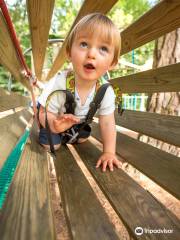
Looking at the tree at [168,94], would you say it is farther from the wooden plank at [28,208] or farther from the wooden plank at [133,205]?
the wooden plank at [28,208]

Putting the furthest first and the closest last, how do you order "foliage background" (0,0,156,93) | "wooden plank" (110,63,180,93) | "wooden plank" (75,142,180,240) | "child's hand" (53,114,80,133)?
"foliage background" (0,0,156,93) < "wooden plank" (110,63,180,93) < "child's hand" (53,114,80,133) < "wooden plank" (75,142,180,240)

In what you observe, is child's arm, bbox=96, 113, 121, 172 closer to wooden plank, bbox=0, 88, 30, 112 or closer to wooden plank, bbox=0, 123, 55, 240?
wooden plank, bbox=0, 123, 55, 240

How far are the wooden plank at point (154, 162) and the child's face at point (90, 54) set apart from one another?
54cm

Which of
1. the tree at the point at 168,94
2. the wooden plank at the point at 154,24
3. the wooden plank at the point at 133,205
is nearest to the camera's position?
the wooden plank at the point at 133,205

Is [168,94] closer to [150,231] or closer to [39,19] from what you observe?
[39,19]

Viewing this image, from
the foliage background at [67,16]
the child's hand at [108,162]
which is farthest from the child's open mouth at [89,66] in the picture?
the foliage background at [67,16]

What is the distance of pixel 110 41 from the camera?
1528 millimetres

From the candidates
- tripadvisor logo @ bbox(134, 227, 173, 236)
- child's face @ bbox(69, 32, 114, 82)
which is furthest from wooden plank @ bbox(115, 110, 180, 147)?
tripadvisor logo @ bbox(134, 227, 173, 236)


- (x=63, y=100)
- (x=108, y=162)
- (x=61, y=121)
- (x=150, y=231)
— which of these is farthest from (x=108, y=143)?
(x=150, y=231)

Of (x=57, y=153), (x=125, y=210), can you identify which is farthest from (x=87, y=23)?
(x=125, y=210)

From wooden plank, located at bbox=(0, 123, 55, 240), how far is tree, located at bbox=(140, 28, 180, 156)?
92.7 inches

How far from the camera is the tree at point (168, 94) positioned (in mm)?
3250

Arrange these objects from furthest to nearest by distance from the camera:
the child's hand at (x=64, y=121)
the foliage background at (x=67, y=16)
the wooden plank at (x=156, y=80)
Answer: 1. the foliage background at (x=67, y=16)
2. the wooden plank at (x=156, y=80)
3. the child's hand at (x=64, y=121)

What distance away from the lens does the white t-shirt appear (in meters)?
1.74
